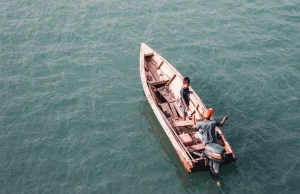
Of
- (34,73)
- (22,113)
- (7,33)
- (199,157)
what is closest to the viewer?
(199,157)

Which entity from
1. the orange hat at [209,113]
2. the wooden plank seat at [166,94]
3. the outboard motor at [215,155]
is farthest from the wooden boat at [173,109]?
the orange hat at [209,113]

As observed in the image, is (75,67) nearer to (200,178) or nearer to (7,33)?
(7,33)

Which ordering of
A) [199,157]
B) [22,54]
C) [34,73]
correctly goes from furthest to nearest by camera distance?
[22,54] → [34,73] → [199,157]

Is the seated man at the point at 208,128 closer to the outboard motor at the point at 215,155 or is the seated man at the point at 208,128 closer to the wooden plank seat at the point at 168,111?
the outboard motor at the point at 215,155

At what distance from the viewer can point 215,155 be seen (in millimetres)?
15242

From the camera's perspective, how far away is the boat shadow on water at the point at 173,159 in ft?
54.5

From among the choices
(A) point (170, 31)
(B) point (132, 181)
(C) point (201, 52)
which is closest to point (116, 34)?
(A) point (170, 31)

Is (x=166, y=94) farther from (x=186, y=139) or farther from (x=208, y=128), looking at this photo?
(x=208, y=128)

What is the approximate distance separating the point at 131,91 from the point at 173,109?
3.51 meters

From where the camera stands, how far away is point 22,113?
67.4ft

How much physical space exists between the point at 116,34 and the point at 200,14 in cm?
699

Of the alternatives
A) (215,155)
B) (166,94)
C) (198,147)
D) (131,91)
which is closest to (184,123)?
(198,147)

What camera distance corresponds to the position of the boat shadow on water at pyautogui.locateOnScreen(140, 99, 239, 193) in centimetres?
1662

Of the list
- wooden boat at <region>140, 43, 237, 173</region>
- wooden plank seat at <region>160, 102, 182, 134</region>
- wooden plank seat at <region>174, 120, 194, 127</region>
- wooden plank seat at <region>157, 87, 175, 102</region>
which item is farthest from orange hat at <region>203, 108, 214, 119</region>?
wooden plank seat at <region>157, 87, 175, 102</region>
